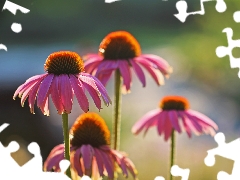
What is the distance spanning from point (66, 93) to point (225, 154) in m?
0.26

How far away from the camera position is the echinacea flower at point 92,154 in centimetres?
71

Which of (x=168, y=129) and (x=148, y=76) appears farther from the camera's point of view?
(x=148, y=76)

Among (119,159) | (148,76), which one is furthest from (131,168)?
(148,76)

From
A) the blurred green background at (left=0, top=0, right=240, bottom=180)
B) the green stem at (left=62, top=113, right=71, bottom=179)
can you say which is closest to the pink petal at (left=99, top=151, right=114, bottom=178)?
the green stem at (left=62, top=113, right=71, bottom=179)

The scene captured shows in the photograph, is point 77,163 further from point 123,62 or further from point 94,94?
point 123,62

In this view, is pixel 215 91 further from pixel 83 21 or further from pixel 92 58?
pixel 92 58

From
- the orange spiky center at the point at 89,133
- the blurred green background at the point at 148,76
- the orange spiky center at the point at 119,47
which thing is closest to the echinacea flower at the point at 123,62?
the orange spiky center at the point at 119,47

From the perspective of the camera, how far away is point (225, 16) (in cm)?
280

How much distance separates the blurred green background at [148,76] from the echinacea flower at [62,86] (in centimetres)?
67

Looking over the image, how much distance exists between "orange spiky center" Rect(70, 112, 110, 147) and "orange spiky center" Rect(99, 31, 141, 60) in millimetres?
191

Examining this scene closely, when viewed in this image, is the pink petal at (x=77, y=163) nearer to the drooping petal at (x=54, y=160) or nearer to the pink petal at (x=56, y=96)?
the drooping petal at (x=54, y=160)

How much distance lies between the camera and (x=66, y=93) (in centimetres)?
63

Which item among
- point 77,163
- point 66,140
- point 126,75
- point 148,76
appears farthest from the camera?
point 148,76

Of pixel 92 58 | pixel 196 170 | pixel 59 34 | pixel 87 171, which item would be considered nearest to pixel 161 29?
pixel 59 34
